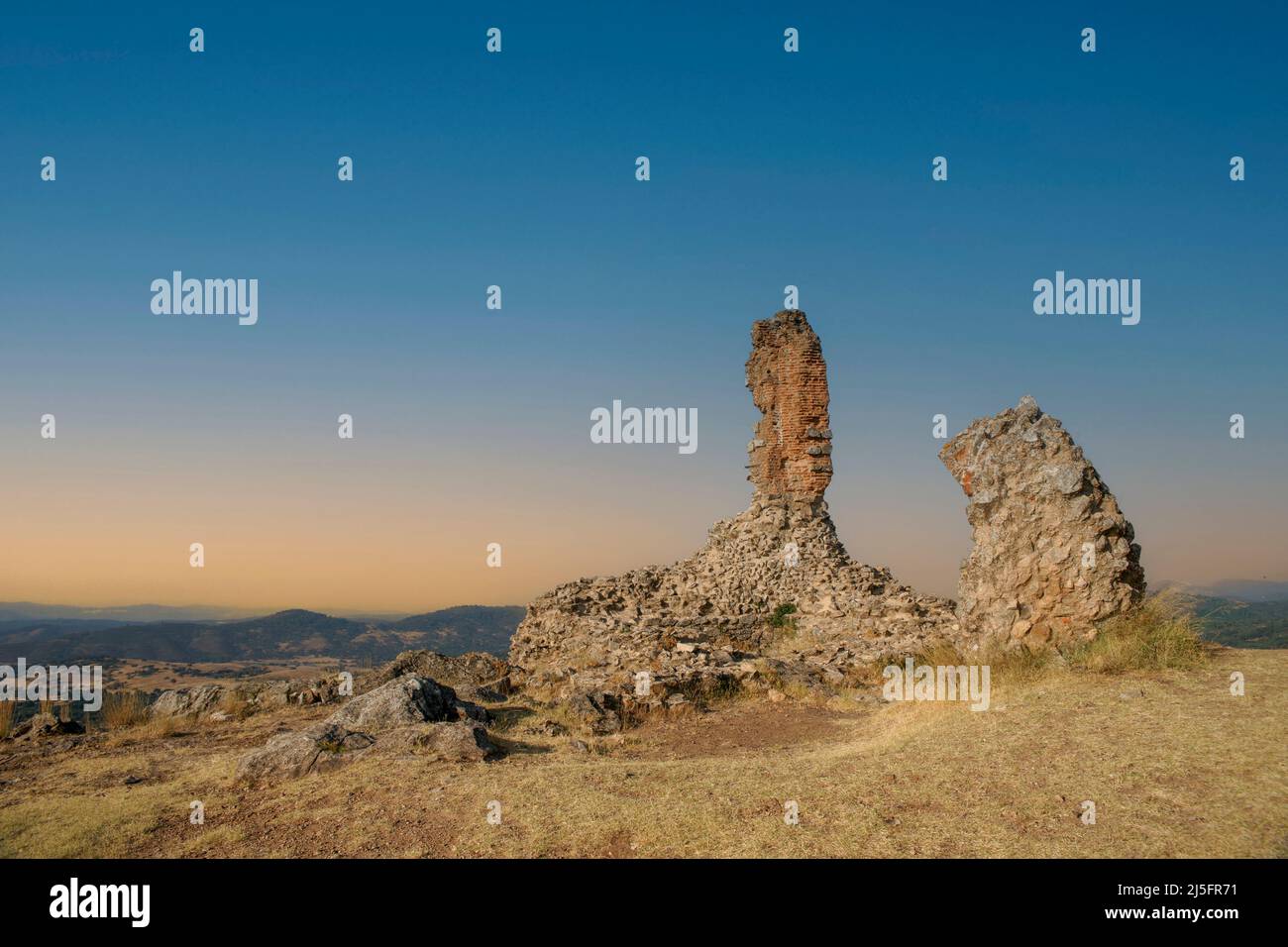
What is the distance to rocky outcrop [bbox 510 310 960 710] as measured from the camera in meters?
14.8

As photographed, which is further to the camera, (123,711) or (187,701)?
(187,701)

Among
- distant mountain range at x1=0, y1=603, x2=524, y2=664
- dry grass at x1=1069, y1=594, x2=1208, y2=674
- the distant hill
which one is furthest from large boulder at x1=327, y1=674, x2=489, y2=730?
distant mountain range at x1=0, y1=603, x2=524, y2=664

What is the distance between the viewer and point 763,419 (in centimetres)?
2142

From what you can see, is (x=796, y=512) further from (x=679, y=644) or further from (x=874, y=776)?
(x=874, y=776)

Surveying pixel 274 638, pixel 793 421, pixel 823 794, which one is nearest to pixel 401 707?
pixel 823 794

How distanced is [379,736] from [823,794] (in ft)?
17.4

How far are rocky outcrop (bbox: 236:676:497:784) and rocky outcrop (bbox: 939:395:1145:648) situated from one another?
6987 millimetres

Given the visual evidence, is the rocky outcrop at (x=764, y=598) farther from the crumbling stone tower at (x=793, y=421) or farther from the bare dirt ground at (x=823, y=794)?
the bare dirt ground at (x=823, y=794)

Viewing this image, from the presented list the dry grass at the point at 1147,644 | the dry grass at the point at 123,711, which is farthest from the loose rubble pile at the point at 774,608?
the dry grass at the point at 123,711

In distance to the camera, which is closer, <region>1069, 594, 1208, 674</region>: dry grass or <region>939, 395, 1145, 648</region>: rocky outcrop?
<region>1069, 594, 1208, 674</region>: dry grass

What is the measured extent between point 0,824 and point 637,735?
7.02 meters

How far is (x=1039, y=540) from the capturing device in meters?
10.2

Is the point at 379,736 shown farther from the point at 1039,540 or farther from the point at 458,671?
the point at 1039,540

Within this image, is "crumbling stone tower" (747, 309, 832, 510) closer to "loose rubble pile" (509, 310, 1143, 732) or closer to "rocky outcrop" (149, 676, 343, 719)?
"loose rubble pile" (509, 310, 1143, 732)
